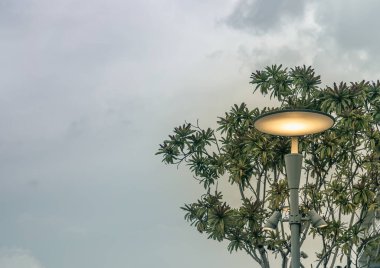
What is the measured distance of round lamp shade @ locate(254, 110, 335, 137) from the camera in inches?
327

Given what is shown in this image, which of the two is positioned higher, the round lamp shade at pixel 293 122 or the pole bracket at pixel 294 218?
the round lamp shade at pixel 293 122

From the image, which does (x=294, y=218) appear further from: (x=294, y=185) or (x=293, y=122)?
(x=293, y=122)

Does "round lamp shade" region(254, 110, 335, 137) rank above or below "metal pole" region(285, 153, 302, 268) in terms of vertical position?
above

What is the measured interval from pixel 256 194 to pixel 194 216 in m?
1.84

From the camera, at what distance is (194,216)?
734 inches

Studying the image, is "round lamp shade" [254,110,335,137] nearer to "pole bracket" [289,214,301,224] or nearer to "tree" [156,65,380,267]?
"pole bracket" [289,214,301,224]

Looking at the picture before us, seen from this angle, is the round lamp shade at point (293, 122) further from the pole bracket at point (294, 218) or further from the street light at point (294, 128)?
the pole bracket at point (294, 218)

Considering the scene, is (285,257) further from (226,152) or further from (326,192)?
(226,152)

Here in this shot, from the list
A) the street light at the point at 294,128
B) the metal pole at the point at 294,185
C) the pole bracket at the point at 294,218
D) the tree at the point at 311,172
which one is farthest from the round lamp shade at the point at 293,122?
the tree at the point at 311,172

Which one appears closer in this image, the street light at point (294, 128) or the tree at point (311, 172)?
the street light at point (294, 128)

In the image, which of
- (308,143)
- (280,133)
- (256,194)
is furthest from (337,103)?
(280,133)

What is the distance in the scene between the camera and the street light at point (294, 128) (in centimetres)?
829

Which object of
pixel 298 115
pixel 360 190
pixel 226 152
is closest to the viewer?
pixel 298 115

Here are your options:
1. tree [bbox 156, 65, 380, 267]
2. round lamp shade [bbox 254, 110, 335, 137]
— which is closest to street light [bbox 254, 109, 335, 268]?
round lamp shade [bbox 254, 110, 335, 137]
